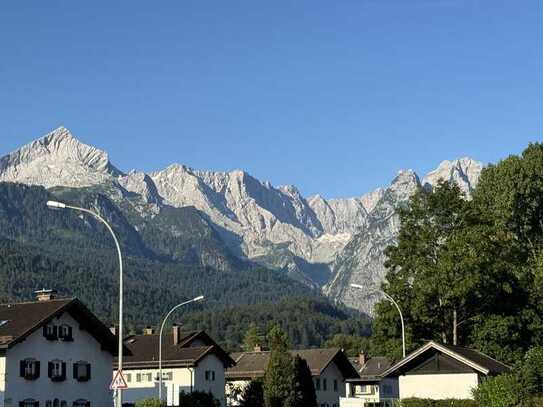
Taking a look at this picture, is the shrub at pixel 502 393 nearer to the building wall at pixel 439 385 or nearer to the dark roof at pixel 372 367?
the building wall at pixel 439 385

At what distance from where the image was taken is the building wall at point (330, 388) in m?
103

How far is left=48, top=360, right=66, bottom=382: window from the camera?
2635 inches

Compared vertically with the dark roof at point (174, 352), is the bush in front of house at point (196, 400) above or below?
below

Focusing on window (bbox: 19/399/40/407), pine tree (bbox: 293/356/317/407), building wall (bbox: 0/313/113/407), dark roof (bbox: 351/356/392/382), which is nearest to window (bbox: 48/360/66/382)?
building wall (bbox: 0/313/113/407)

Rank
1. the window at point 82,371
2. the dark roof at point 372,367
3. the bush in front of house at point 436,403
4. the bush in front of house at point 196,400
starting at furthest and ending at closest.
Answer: the dark roof at point 372,367, the window at point 82,371, the bush in front of house at point 196,400, the bush in front of house at point 436,403

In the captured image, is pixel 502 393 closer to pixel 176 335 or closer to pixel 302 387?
pixel 302 387

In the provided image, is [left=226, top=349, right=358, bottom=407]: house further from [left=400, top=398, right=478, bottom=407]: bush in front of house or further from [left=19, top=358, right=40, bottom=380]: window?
[left=400, top=398, right=478, bottom=407]: bush in front of house

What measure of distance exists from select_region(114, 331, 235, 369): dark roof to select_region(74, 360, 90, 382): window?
17436 millimetres

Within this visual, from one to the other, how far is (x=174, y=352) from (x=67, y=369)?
82.5ft

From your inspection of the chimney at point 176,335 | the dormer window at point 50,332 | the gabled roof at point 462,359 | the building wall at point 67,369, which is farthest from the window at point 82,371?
the chimney at point 176,335

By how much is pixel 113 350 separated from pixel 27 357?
8.42 meters

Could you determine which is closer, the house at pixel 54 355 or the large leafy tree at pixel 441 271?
the house at pixel 54 355

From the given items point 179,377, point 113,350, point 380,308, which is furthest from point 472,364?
point 179,377

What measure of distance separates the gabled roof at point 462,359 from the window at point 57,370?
23235mm
